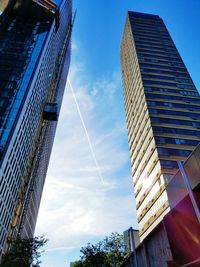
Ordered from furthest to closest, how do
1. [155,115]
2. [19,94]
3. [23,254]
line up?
1. [155,115]
2. [19,94]
3. [23,254]

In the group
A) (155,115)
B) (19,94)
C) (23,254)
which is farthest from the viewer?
(155,115)

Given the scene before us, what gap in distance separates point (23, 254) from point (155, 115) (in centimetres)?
4277

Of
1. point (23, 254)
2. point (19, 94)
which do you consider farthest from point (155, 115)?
point (23, 254)

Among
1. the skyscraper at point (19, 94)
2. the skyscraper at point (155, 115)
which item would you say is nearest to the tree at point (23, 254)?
the skyscraper at point (19, 94)

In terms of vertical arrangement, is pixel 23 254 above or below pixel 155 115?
below

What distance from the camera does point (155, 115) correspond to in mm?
61000

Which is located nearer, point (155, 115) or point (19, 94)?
point (19, 94)

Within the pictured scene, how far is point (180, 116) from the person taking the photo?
61.5 meters

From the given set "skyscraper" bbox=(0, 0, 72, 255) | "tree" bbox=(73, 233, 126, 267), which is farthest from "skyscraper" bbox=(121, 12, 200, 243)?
"skyscraper" bbox=(0, 0, 72, 255)

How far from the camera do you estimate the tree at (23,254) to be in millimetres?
34062

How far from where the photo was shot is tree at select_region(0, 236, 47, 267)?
34.1 m

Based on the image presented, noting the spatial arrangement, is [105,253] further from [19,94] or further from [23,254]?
[19,94]

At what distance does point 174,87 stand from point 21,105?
4454 cm

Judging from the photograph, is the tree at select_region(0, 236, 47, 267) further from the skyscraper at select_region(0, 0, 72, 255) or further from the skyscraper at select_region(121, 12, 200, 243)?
the skyscraper at select_region(121, 12, 200, 243)
